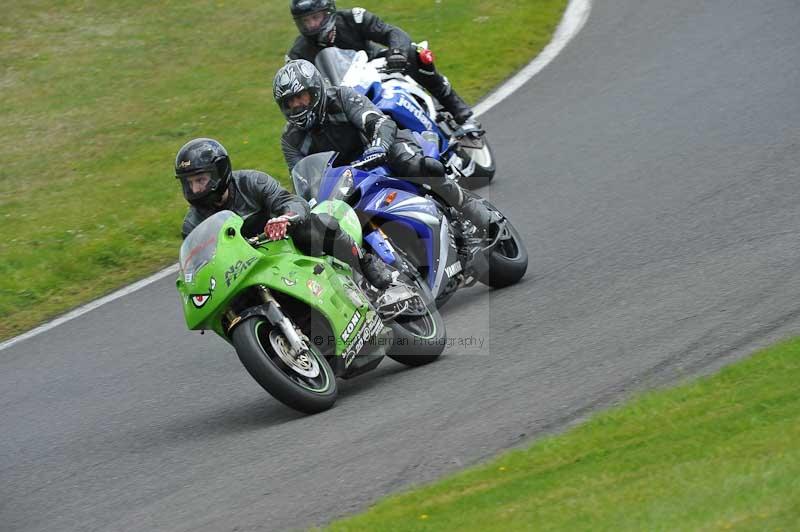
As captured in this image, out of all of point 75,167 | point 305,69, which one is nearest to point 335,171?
point 305,69

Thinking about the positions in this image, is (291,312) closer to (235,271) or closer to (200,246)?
(235,271)

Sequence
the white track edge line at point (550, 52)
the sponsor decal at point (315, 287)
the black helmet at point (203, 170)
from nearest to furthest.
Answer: the sponsor decal at point (315, 287)
the black helmet at point (203, 170)
the white track edge line at point (550, 52)

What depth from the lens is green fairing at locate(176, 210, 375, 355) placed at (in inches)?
268

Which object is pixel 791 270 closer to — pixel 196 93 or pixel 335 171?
pixel 335 171

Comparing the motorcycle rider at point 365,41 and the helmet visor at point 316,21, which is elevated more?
the helmet visor at point 316,21

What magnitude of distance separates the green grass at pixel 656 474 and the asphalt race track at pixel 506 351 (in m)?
0.31

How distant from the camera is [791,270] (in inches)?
313

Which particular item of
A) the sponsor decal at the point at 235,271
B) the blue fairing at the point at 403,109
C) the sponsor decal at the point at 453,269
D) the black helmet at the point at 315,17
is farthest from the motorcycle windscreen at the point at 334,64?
the sponsor decal at the point at 235,271

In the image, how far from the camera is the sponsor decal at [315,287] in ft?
23.5

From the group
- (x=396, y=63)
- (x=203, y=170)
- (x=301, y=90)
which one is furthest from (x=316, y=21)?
(x=203, y=170)

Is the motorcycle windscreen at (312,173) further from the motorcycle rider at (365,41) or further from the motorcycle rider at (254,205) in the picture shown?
the motorcycle rider at (365,41)

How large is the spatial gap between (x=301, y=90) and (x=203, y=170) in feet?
3.84

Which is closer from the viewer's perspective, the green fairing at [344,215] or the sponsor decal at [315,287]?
the sponsor decal at [315,287]

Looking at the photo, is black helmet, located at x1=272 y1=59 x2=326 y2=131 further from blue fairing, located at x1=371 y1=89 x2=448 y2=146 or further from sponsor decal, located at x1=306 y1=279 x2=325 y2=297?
blue fairing, located at x1=371 y1=89 x2=448 y2=146
